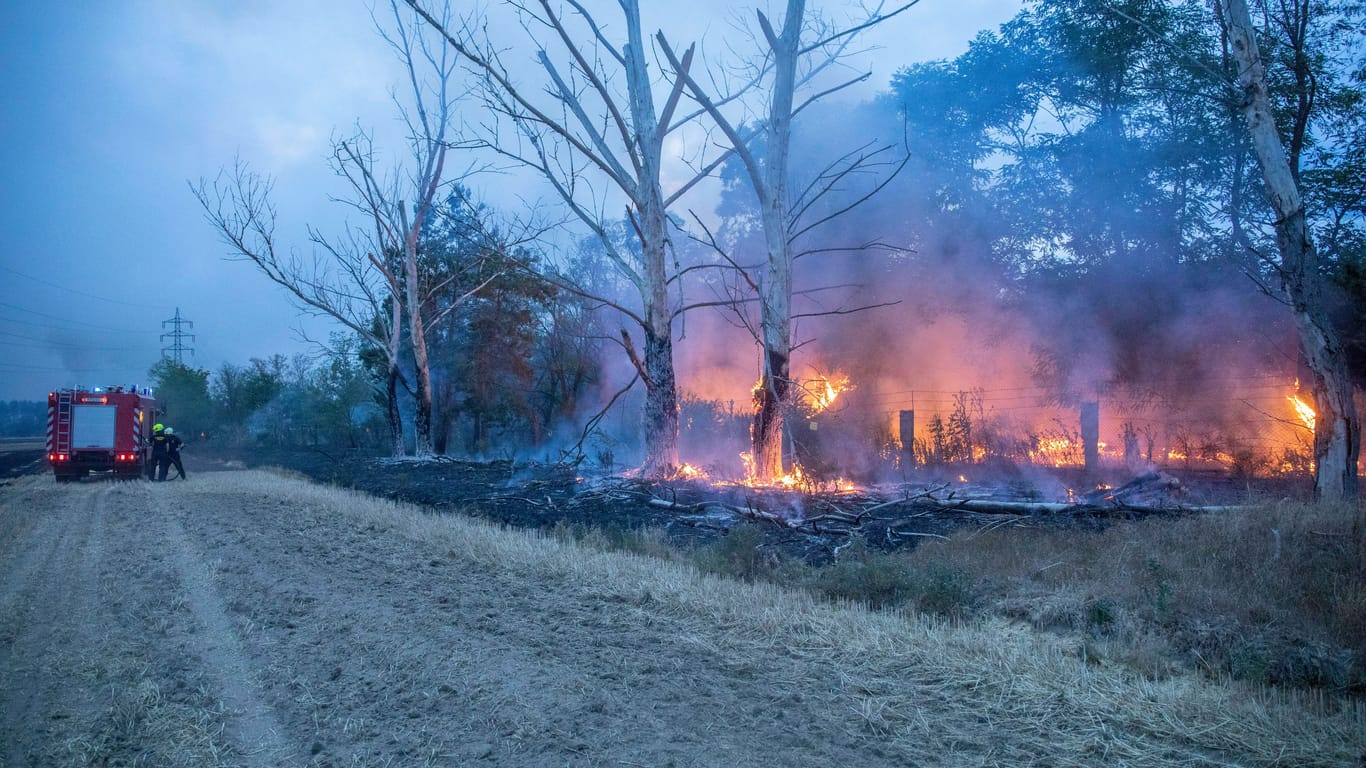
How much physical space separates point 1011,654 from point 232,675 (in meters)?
4.47

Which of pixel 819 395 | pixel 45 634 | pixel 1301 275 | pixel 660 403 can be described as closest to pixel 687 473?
pixel 660 403

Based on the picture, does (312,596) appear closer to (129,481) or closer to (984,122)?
(129,481)

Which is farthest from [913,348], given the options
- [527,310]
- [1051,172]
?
[527,310]

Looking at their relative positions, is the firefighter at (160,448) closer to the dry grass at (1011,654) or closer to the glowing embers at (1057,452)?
the dry grass at (1011,654)

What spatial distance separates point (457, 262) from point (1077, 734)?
29962mm

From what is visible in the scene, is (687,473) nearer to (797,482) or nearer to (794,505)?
(797,482)

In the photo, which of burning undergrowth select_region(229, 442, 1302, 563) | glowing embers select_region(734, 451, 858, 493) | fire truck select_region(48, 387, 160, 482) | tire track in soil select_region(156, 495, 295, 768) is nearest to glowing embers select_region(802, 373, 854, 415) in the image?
glowing embers select_region(734, 451, 858, 493)

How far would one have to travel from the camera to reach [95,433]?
2234cm

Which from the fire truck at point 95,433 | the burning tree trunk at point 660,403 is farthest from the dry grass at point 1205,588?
the fire truck at point 95,433

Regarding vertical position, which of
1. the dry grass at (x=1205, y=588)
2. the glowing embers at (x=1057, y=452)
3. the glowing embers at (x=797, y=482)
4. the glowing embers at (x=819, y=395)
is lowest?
the dry grass at (x=1205, y=588)

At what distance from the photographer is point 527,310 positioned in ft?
101

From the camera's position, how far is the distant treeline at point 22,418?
90.8 m

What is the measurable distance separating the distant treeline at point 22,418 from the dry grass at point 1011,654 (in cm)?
10465

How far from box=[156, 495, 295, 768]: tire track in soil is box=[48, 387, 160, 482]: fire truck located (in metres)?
17.9
